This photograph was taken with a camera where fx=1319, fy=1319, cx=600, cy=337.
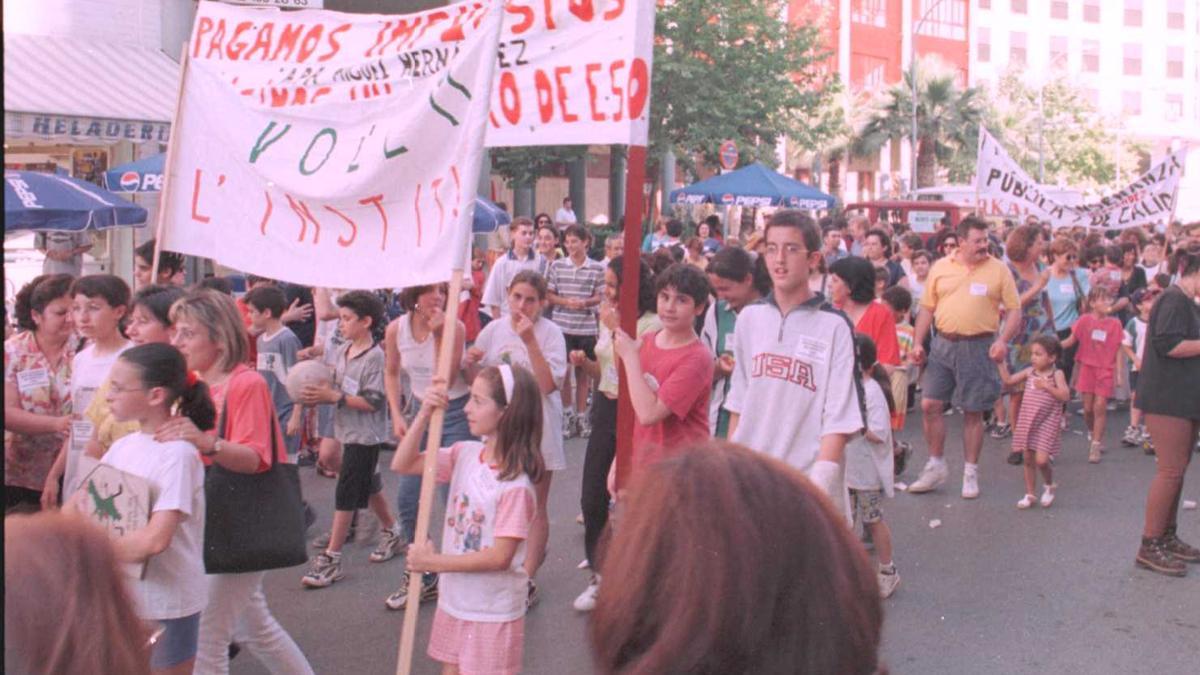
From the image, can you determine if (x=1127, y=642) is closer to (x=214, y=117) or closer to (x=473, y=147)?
(x=473, y=147)

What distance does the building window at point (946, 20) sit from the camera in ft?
225

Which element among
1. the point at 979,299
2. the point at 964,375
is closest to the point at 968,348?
the point at 964,375

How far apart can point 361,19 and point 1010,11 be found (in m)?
79.9

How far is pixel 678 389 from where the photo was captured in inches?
213

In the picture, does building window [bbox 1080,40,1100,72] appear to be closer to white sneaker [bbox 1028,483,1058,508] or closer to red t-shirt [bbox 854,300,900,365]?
white sneaker [bbox 1028,483,1058,508]

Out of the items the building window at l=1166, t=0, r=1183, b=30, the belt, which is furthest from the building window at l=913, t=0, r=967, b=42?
the belt

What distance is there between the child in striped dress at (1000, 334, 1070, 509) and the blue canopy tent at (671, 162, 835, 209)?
1277 cm

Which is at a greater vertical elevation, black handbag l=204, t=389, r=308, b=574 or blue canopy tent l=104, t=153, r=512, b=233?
blue canopy tent l=104, t=153, r=512, b=233

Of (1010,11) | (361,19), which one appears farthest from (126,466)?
(1010,11)

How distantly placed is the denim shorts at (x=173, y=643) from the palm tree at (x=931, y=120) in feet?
167

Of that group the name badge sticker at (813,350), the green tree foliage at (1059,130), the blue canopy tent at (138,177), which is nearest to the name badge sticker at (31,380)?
the name badge sticker at (813,350)

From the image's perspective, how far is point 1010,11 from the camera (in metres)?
78.9

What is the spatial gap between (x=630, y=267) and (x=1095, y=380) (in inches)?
304

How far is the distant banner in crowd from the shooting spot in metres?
15.9
